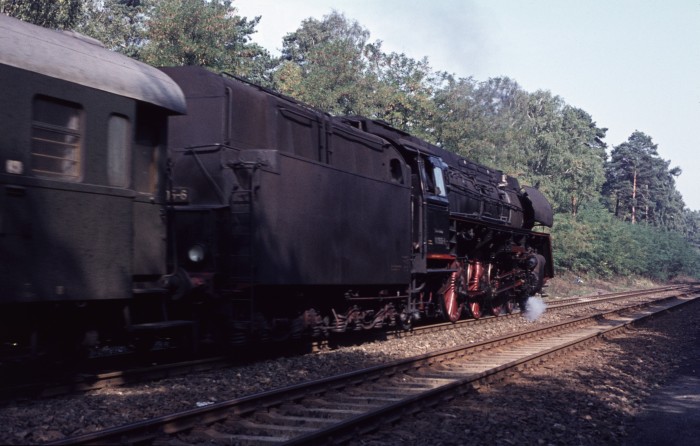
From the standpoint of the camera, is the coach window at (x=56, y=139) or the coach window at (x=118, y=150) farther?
the coach window at (x=118, y=150)

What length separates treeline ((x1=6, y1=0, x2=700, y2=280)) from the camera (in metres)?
23.4

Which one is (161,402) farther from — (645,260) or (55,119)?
(645,260)

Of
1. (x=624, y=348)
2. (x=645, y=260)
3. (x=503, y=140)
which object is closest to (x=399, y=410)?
(x=624, y=348)

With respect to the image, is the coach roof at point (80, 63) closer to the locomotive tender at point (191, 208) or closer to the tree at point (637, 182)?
the locomotive tender at point (191, 208)

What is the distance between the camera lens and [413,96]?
3388 cm

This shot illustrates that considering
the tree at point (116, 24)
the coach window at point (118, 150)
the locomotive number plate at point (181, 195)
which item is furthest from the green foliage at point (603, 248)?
the coach window at point (118, 150)

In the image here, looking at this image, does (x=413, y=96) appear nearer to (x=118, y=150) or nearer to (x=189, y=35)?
(x=189, y=35)

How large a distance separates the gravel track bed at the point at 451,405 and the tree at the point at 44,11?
46.2 ft

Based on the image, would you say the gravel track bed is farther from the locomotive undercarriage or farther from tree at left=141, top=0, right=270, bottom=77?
tree at left=141, top=0, right=270, bottom=77

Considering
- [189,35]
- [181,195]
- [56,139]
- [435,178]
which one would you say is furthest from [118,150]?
[189,35]

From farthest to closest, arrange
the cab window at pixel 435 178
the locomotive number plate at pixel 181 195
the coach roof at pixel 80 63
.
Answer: the cab window at pixel 435 178, the locomotive number plate at pixel 181 195, the coach roof at pixel 80 63

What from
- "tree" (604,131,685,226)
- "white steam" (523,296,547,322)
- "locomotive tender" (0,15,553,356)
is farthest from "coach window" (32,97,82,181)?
"tree" (604,131,685,226)

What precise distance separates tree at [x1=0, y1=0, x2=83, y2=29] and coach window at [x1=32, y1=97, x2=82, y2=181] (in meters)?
14.1

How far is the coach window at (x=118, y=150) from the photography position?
6605 mm
